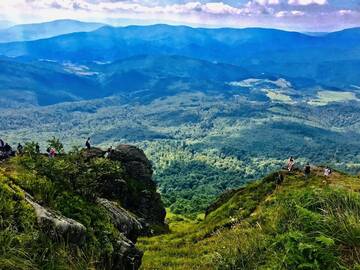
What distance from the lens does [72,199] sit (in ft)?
52.5

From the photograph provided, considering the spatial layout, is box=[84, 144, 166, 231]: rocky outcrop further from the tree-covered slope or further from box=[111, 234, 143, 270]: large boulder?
box=[111, 234, 143, 270]: large boulder

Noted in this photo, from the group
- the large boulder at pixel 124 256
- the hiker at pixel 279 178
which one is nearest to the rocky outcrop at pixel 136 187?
the hiker at pixel 279 178

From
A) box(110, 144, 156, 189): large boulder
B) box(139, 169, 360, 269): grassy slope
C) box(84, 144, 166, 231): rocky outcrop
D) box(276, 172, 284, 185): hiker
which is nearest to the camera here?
box(139, 169, 360, 269): grassy slope

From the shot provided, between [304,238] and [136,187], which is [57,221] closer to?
[304,238]

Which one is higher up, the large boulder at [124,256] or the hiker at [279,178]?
the large boulder at [124,256]

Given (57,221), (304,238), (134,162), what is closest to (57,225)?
(57,221)

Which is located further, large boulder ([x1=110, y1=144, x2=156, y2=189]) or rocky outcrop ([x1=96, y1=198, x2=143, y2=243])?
large boulder ([x1=110, y1=144, x2=156, y2=189])

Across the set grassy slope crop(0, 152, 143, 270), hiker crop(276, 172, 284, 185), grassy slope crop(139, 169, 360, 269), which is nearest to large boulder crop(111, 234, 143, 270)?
grassy slope crop(0, 152, 143, 270)

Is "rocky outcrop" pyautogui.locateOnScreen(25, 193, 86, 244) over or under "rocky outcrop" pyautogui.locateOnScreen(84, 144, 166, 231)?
over

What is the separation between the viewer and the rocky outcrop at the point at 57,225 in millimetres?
Result: 12570

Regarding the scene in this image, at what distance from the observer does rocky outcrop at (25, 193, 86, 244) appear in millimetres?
12570

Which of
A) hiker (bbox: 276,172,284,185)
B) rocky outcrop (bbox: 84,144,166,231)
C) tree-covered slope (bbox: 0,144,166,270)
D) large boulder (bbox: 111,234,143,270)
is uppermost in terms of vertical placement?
tree-covered slope (bbox: 0,144,166,270)

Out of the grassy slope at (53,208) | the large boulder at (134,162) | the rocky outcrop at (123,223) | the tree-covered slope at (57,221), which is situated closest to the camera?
the grassy slope at (53,208)

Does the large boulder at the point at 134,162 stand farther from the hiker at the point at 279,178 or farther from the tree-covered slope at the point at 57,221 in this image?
the tree-covered slope at the point at 57,221
